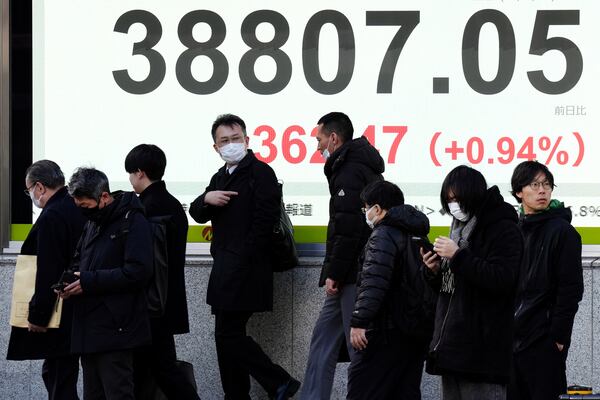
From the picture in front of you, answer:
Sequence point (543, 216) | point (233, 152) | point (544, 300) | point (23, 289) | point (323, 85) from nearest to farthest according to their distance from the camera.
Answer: point (544, 300)
point (543, 216)
point (23, 289)
point (233, 152)
point (323, 85)

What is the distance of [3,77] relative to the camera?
370 inches

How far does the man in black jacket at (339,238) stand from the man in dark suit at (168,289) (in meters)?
0.87

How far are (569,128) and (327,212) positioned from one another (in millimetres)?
1790

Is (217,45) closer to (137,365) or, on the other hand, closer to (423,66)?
(423,66)

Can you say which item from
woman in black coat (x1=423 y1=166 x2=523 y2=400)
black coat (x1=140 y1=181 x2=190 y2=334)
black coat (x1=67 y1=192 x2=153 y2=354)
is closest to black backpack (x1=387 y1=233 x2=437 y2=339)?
woman in black coat (x1=423 y1=166 x2=523 y2=400)

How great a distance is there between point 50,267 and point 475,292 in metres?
2.58

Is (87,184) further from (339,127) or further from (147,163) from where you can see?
(339,127)

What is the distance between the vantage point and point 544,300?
7184 mm

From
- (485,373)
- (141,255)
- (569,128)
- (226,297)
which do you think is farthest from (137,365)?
(569,128)

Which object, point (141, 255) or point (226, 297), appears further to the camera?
point (226, 297)

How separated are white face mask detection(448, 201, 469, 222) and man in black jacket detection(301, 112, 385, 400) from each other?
165 cm

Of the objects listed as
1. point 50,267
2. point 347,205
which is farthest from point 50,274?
point 347,205

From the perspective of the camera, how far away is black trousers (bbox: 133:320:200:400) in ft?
26.2

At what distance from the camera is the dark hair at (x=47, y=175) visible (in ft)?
25.6
